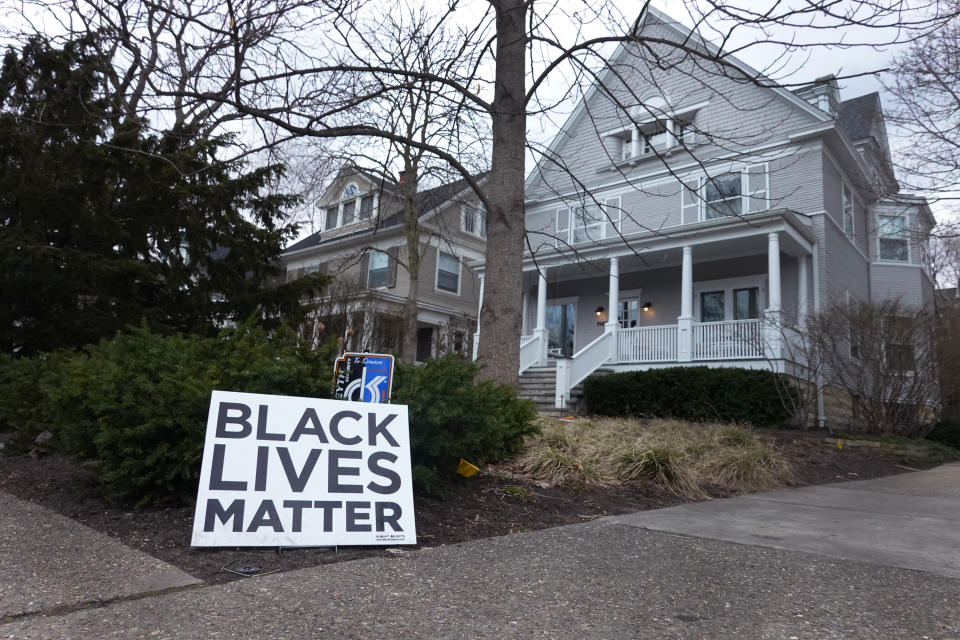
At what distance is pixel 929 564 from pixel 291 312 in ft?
28.2

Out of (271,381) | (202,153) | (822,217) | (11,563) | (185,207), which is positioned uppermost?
(822,217)

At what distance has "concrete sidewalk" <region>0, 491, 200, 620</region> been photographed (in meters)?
2.19

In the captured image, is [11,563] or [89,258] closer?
[11,563]

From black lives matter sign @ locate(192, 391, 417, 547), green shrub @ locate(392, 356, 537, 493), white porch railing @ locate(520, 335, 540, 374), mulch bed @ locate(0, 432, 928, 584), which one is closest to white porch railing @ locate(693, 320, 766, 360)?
white porch railing @ locate(520, 335, 540, 374)

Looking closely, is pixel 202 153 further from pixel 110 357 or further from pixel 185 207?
pixel 110 357

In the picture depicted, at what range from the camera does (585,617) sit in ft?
7.14

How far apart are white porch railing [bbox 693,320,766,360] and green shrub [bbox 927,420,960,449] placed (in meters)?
3.76

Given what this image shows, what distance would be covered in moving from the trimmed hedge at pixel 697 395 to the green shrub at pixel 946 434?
12.2ft

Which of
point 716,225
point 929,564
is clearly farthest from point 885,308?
point 929,564

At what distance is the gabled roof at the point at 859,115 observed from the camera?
18500 mm

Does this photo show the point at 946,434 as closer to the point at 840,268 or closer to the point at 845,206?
the point at 840,268

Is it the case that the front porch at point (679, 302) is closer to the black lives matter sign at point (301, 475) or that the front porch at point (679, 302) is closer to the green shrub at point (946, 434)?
the green shrub at point (946, 434)

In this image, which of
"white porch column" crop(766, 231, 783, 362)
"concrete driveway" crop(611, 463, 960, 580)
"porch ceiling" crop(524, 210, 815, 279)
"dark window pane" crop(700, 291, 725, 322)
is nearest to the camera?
"concrete driveway" crop(611, 463, 960, 580)

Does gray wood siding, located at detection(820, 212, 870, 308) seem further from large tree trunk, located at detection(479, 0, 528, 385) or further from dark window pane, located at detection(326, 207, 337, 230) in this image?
dark window pane, located at detection(326, 207, 337, 230)
